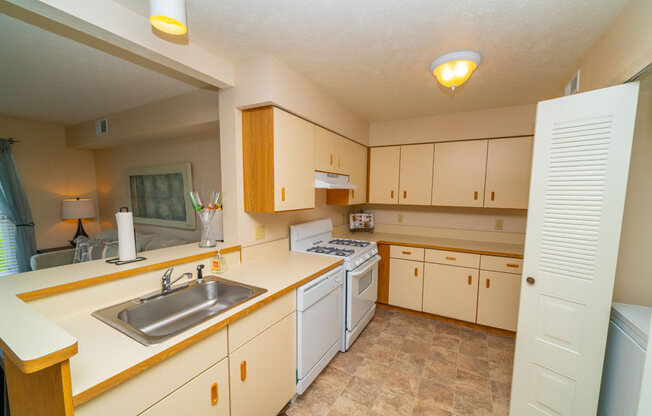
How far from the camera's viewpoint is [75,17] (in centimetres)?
111

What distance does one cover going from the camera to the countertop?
0.66 metres

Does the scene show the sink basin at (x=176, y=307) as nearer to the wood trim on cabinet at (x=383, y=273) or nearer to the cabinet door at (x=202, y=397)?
the cabinet door at (x=202, y=397)

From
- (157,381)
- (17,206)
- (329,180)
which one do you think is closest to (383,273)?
(329,180)

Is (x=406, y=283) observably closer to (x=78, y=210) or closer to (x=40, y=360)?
(x=40, y=360)

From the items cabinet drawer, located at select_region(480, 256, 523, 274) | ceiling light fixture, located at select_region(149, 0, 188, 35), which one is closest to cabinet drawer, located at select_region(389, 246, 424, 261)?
cabinet drawer, located at select_region(480, 256, 523, 274)

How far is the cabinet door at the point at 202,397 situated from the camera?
0.94 m

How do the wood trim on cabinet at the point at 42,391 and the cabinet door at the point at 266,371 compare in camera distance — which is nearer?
the wood trim on cabinet at the point at 42,391

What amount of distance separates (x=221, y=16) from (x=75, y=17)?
25.3 inches

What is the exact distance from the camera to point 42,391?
72cm

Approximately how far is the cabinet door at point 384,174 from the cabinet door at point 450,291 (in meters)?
1.05

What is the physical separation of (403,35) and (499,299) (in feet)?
8.58

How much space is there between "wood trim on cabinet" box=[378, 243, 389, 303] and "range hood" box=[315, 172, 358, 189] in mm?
956

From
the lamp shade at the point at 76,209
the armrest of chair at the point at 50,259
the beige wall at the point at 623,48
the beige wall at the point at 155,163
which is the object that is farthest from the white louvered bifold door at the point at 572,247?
the lamp shade at the point at 76,209

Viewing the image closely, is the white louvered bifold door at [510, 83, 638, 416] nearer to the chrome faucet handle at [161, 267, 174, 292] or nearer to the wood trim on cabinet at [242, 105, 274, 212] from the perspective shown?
the wood trim on cabinet at [242, 105, 274, 212]
